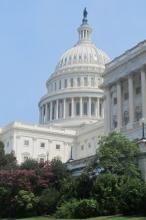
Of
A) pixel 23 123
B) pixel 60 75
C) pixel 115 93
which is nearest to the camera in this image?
pixel 115 93

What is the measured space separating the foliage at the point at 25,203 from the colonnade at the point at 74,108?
3889 inches

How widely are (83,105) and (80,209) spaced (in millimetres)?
110196

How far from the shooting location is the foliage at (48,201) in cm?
4878

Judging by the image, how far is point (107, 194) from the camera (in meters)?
42.3

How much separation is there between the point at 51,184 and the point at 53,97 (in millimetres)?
103542

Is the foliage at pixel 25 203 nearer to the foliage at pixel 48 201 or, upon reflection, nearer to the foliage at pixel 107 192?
the foliage at pixel 48 201

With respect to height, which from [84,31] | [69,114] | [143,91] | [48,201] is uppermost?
[84,31]

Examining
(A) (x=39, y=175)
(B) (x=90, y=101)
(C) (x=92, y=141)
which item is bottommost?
(A) (x=39, y=175)

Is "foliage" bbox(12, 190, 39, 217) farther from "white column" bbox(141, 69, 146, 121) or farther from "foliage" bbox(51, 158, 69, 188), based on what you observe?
"white column" bbox(141, 69, 146, 121)

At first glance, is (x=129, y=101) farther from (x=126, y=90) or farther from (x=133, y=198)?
(x=133, y=198)

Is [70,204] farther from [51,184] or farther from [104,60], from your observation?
[104,60]

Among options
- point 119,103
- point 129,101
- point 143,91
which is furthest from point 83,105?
point 143,91

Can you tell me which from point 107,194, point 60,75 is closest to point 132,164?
point 107,194

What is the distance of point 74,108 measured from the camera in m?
152
